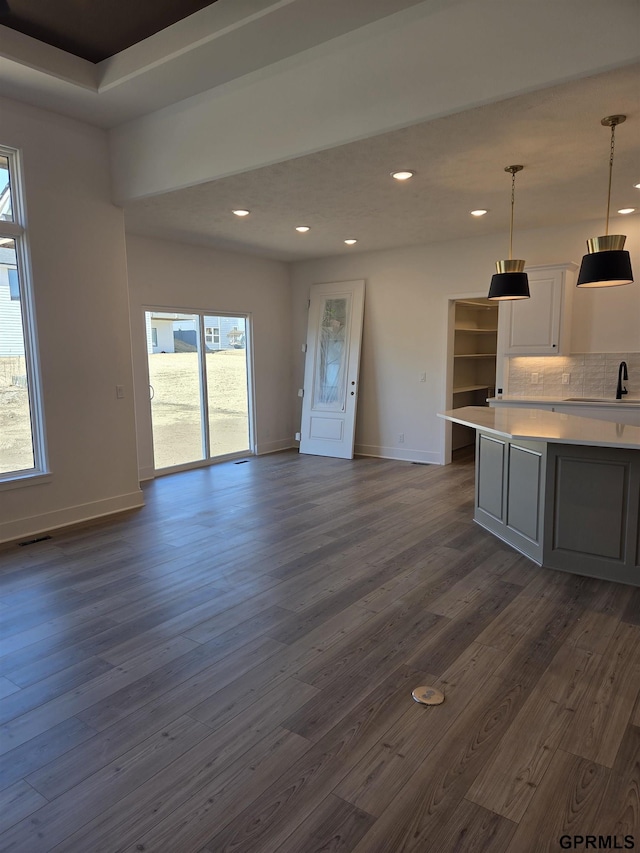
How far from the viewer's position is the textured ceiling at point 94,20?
10.6 ft

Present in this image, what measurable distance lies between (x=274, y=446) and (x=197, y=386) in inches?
69.8

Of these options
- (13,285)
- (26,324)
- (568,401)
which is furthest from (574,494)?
(13,285)

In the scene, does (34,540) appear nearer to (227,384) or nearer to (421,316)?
(227,384)

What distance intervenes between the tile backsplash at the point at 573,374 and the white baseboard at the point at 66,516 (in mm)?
4547

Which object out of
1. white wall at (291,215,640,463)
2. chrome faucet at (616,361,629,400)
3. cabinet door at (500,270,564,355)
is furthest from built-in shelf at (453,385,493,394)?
chrome faucet at (616,361,629,400)

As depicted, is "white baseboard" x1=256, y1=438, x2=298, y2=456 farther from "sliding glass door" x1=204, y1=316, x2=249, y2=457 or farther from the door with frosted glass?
the door with frosted glass

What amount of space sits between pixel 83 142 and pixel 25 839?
4.86 meters

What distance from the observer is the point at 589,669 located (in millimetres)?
2449

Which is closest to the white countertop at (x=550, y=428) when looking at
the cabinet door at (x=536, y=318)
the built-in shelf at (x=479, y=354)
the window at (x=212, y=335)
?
the cabinet door at (x=536, y=318)

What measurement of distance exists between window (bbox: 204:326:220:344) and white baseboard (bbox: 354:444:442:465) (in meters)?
2.53

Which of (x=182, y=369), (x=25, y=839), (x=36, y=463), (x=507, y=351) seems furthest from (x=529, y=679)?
(x=182, y=369)

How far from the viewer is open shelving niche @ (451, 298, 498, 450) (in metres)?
7.85

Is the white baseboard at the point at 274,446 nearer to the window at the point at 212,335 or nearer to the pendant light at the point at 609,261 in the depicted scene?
the window at the point at 212,335

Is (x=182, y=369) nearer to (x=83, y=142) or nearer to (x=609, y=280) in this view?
(x=83, y=142)
